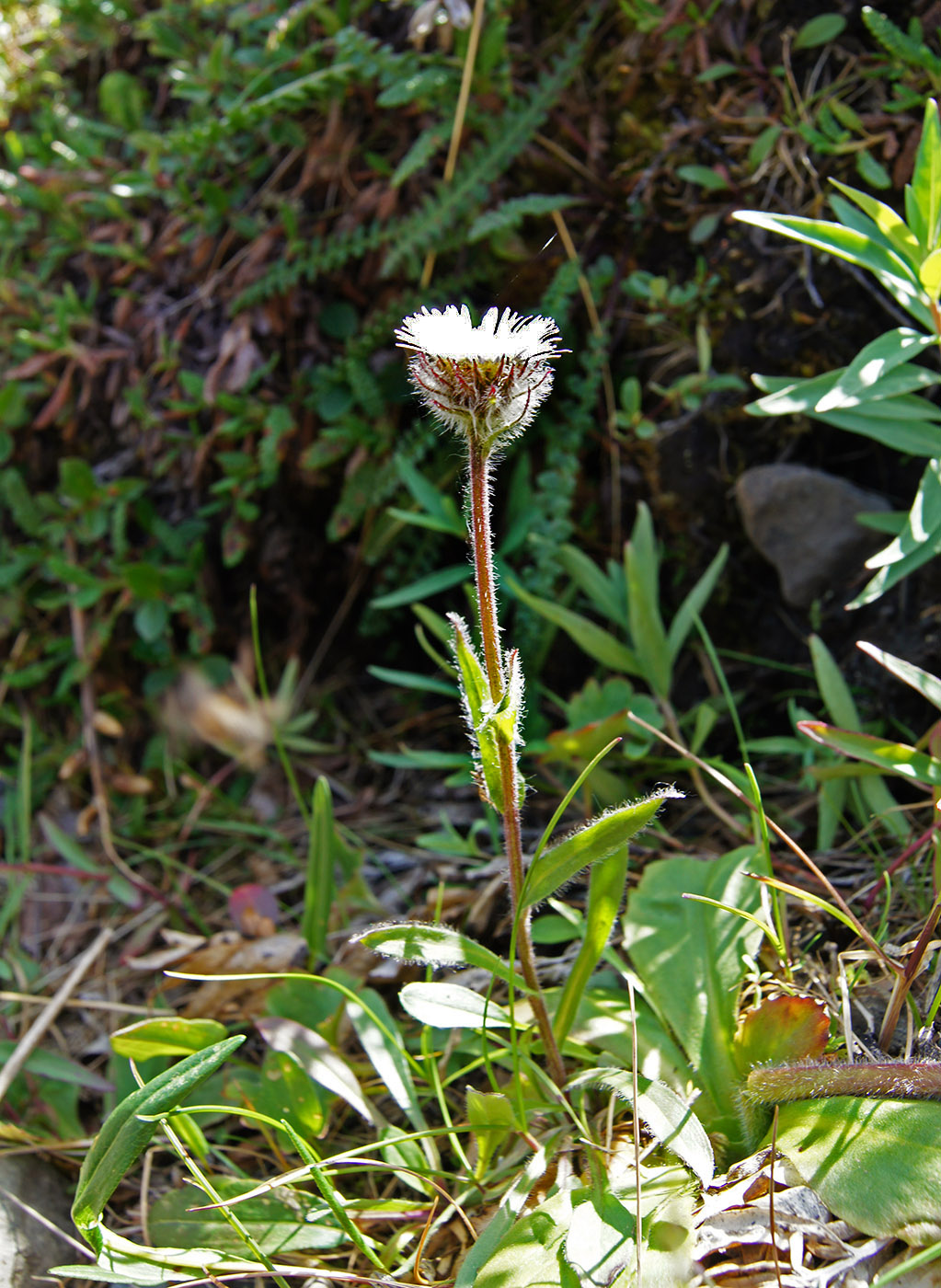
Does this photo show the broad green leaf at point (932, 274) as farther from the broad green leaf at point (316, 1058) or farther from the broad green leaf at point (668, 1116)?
the broad green leaf at point (316, 1058)

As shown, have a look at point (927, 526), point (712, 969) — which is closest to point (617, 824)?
point (712, 969)

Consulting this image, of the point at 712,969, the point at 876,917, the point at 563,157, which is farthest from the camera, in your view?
the point at 563,157

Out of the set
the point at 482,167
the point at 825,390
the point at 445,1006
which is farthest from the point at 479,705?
the point at 482,167

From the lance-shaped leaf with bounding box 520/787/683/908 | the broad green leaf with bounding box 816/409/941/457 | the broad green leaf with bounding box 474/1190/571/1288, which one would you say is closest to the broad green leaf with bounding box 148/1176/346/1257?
the broad green leaf with bounding box 474/1190/571/1288

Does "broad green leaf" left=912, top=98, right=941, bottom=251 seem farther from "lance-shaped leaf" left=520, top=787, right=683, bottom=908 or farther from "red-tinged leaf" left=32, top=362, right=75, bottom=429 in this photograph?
"red-tinged leaf" left=32, top=362, right=75, bottom=429

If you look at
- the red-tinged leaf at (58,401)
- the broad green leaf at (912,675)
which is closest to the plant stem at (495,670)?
the broad green leaf at (912,675)

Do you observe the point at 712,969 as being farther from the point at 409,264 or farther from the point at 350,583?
the point at 409,264
